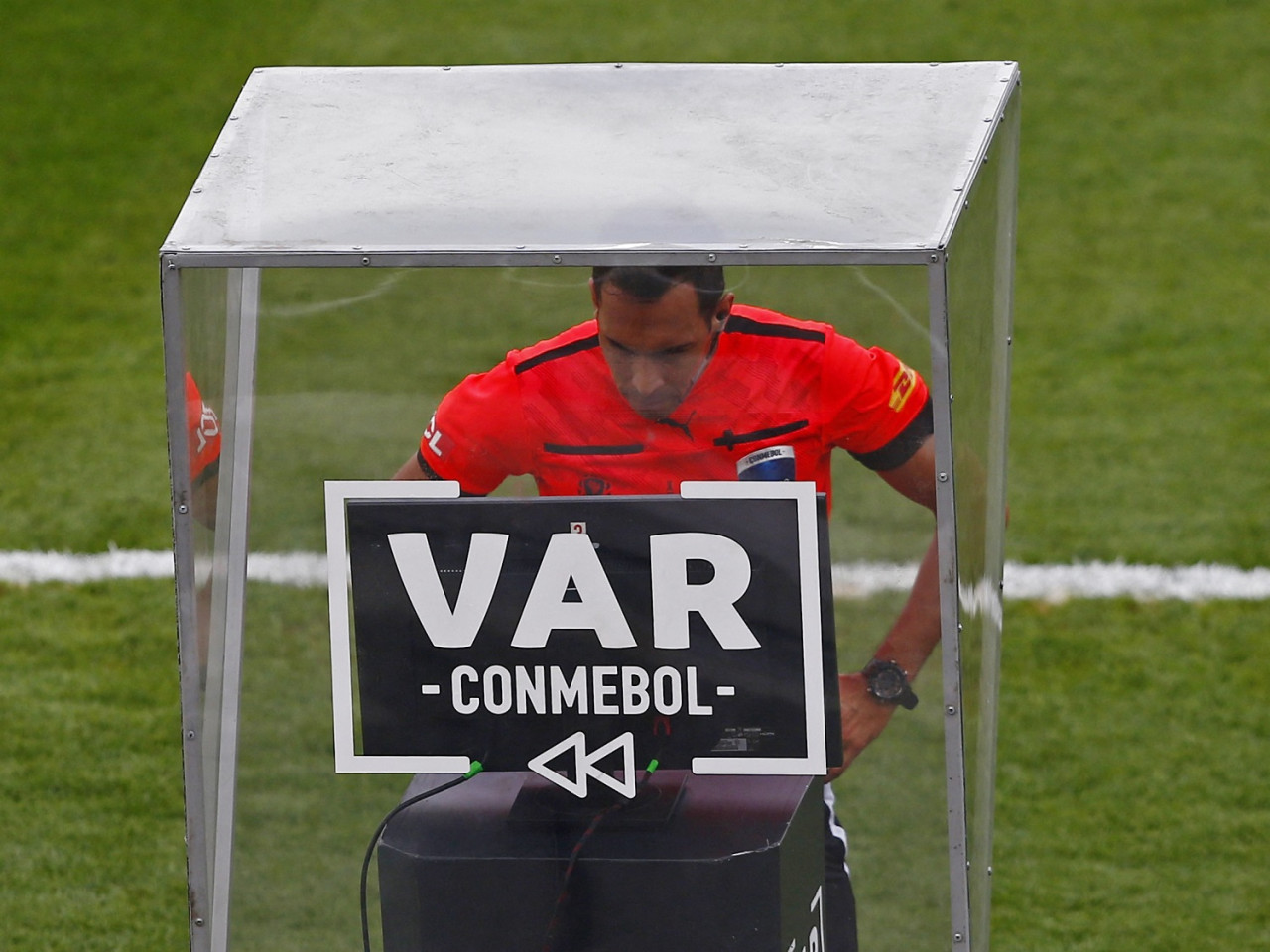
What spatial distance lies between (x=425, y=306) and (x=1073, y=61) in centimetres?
656

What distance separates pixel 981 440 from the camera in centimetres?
284

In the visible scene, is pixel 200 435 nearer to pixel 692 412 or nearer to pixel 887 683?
pixel 692 412

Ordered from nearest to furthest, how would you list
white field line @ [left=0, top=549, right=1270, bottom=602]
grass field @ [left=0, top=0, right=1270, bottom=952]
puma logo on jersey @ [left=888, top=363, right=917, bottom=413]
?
puma logo on jersey @ [left=888, top=363, right=917, bottom=413], grass field @ [left=0, top=0, right=1270, bottom=952], white field line @ [left=0, top=549, right=1270, bottom=602]

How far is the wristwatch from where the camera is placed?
268 cm

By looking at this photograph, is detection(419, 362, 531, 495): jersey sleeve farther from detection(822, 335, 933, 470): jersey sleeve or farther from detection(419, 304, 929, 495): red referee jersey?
detection(822, 335, 933, 470): jersey sleeve

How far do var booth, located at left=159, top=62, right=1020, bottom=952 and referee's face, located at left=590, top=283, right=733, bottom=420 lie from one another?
43mm

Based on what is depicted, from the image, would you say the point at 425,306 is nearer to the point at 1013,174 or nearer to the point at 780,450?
the point at 780,450

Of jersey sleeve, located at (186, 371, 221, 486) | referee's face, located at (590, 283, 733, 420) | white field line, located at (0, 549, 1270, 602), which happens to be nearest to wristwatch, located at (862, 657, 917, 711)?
referee's face, located at (590, 283, 733, 420)

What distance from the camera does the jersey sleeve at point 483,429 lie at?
8.66 feet

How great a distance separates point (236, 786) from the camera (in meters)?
2.75

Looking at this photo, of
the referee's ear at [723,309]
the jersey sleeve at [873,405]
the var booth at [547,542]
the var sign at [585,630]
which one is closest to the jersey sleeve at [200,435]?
the var booth at [547,542]

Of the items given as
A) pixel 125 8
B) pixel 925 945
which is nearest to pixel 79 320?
pixel 125 8

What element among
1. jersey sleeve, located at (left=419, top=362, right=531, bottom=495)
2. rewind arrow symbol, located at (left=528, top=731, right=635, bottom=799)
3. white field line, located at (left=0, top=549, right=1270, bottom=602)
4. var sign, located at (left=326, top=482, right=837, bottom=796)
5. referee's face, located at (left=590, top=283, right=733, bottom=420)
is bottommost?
white field line, located at (left=0, top=549, right=1270, bottom=602)

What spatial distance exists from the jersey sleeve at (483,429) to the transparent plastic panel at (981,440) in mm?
590
